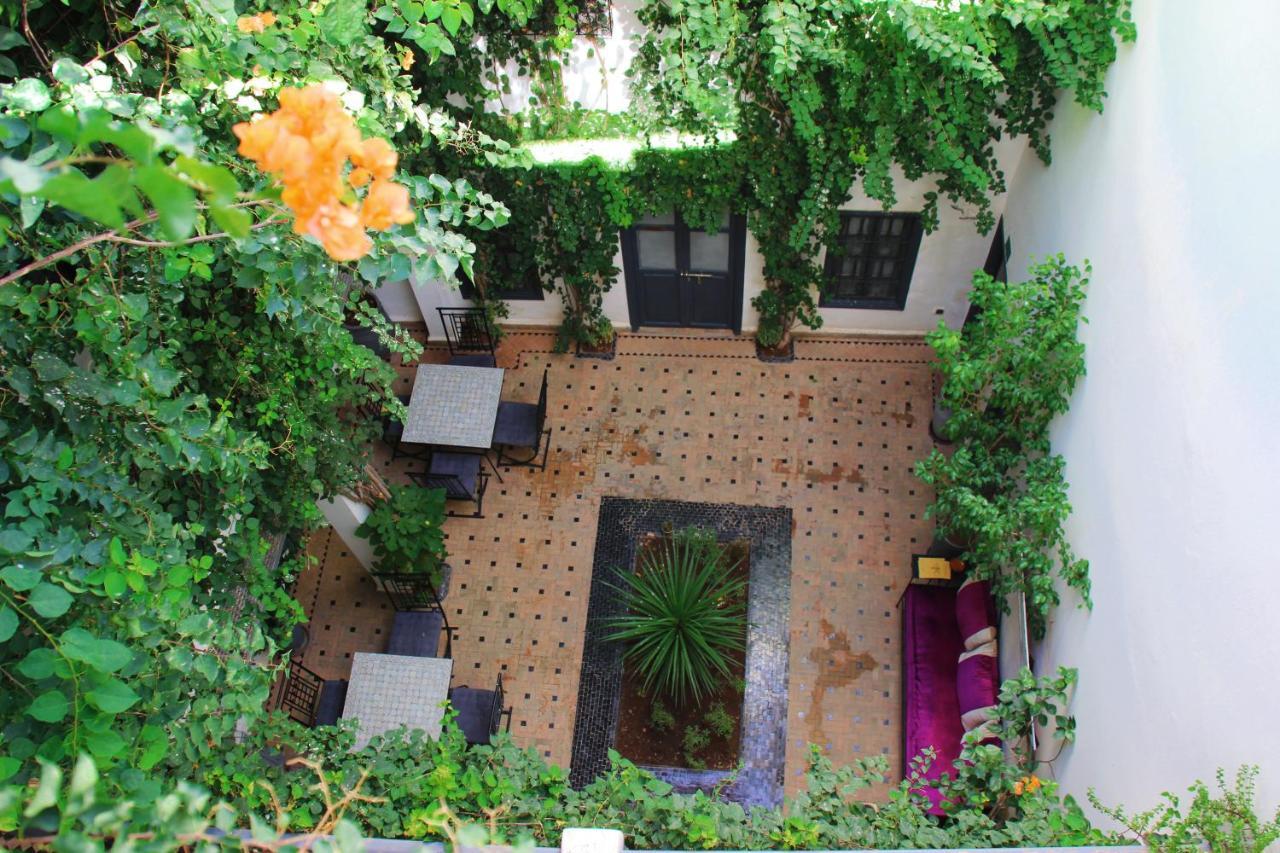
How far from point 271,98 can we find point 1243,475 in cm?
389

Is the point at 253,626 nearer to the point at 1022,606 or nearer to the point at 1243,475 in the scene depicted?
the point at 1243,475

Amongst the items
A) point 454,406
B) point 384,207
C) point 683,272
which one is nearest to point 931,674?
point 683,272

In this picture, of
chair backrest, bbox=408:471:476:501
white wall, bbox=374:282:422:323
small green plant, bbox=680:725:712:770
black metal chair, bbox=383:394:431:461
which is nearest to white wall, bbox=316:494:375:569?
chair backrest, bbox=408:471:476:501

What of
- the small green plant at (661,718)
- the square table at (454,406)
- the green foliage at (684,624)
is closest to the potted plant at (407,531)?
the square table at (454,406)

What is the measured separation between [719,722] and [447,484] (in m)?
2.77

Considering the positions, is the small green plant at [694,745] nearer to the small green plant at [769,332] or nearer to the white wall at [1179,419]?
the white wall at [1179,419]

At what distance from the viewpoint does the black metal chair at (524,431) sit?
7625 millimetres

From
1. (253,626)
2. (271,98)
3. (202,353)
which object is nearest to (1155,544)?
(253,626)

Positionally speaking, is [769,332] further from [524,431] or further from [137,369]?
[137,369]

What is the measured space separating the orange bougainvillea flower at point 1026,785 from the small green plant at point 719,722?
8.40 feet

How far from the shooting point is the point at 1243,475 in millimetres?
3531

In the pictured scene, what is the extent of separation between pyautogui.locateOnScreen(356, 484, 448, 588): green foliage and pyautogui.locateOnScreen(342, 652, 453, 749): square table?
747mm

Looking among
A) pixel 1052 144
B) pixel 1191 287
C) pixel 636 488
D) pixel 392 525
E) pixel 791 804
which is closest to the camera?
pixel 791 804

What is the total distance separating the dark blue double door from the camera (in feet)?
25.2
